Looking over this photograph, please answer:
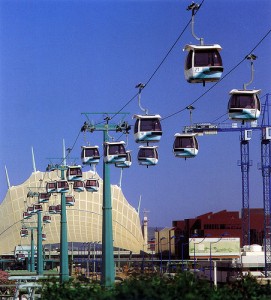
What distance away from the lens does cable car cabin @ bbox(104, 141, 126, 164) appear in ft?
115

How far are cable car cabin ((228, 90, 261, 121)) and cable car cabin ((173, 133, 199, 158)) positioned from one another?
306 inches

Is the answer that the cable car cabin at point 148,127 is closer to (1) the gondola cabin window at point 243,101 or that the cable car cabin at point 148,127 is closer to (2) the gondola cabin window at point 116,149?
(2) the gondola cabin window at point 116,149

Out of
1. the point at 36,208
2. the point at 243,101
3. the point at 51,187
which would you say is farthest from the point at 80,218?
the point at 243,101

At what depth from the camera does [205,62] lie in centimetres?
2148

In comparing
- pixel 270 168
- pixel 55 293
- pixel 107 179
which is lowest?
pixel 55 293

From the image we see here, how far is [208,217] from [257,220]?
540 inches

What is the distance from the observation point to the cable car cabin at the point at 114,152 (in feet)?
115

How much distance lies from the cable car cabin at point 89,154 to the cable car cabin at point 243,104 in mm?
16241

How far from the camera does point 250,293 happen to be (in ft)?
52.2

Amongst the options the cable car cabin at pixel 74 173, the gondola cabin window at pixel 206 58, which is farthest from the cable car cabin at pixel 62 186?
the gondola cabin window at pixel 206 58

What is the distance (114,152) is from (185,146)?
3.69m

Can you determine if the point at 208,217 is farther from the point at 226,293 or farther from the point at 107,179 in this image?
the point at 226,293

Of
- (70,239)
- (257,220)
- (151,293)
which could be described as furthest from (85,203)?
(151,293)

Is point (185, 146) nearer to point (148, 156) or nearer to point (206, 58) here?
point (148, 156)
